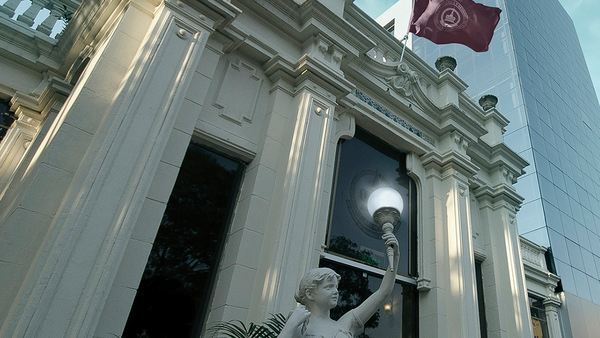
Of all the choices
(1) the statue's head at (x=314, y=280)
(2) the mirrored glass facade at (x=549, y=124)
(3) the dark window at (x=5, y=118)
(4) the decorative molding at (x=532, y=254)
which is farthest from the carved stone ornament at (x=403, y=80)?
(2) the mirrored glass facade at (x=549, y=124)

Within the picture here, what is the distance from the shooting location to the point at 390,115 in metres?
9.41

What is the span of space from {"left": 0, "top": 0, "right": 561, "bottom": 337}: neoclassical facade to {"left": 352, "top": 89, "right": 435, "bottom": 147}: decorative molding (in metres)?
0.06

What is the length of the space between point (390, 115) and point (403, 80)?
1.11 metres

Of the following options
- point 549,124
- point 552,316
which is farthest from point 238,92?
point 549,124

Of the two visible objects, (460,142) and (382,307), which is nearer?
(382,307)

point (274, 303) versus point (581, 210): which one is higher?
point (581, 210)

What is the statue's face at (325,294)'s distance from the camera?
3.16 meters

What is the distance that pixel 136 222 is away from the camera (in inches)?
197

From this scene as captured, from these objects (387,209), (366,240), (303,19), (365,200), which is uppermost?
(303,19)

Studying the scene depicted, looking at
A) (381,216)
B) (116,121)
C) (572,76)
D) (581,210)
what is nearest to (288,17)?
(116,121)

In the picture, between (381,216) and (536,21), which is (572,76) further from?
(381,216)

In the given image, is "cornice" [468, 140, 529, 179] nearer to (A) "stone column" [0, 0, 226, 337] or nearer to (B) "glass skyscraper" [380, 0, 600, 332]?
(B) "glass skyscraper" [380, 0, 600, 332]

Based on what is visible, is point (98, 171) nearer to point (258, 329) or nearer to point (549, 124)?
point (258, 329)

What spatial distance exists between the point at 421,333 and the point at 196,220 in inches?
194
